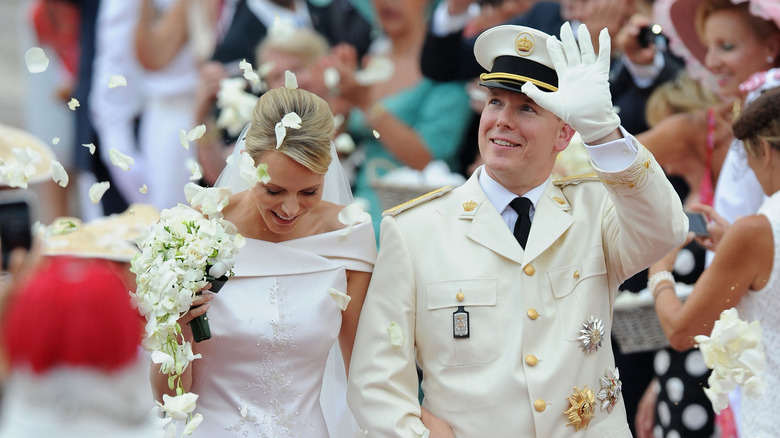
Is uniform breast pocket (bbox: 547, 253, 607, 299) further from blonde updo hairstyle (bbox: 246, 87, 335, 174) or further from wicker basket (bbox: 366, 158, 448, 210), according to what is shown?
wicker basket (bbox: 366, 158, 448, 210)

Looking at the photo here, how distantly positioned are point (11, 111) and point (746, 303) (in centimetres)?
887

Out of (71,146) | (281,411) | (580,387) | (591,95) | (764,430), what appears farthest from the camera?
(71,146)

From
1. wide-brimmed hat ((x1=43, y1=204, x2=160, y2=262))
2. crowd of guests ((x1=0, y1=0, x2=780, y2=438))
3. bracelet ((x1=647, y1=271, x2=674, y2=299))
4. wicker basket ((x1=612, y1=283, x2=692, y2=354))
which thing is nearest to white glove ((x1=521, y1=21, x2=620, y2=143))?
crowd of guests ((x1=0, y1=0, x2=780, y2=438))

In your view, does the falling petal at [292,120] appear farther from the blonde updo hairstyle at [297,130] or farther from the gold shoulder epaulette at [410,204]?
the gold shoulder epaulette at [410,204]

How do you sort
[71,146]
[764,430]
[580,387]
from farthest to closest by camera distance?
[71,146], [764,430], [580,387]

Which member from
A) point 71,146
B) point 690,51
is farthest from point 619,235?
point 71,146

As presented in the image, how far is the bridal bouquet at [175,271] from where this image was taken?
11.3ft

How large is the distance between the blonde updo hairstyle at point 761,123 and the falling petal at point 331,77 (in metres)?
2.98

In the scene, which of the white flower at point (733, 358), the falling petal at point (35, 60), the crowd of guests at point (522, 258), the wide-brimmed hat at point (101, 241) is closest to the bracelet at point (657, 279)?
the crowd of guests at point (522, 258)

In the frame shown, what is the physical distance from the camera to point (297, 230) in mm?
3896

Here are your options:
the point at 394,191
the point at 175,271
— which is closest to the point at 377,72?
the point at 394,191

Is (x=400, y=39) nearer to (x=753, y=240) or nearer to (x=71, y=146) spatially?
(x=71, y=146)

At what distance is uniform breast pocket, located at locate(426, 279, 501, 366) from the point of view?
349 cm

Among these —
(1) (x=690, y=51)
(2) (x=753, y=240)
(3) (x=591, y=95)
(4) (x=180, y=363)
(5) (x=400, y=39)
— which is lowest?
(4) (x=180, y=363)
